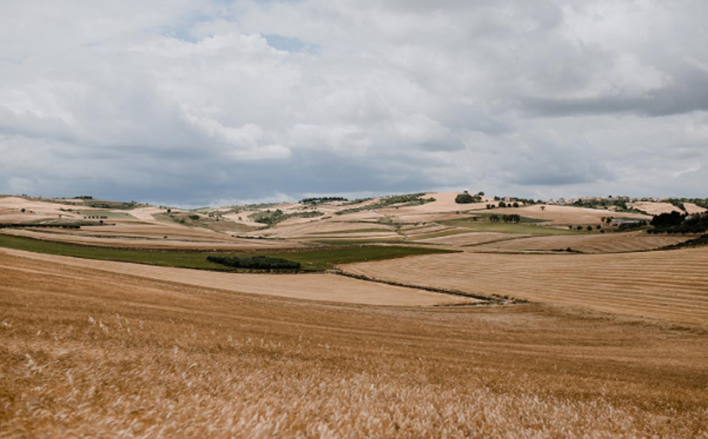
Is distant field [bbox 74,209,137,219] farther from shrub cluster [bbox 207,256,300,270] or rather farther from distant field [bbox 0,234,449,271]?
shrub cluster [bbox 207,256,300,270]

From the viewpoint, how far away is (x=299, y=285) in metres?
61.1

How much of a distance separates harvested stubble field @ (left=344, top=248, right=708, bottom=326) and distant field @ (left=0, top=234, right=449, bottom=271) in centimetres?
748

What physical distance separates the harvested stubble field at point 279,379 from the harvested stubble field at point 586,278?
25.9 m

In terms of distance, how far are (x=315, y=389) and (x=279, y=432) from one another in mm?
2859

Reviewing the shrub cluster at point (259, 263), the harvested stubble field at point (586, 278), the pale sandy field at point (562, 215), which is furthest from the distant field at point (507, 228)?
the shrub cluster at point (259, 263)

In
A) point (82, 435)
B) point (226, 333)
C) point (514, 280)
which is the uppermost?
point (82, 435)

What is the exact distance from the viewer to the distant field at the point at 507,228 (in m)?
142

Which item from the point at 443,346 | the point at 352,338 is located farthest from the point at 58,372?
the point at 443,346

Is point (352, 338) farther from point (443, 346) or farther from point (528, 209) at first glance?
point (528, 209)

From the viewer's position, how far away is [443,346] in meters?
21.7

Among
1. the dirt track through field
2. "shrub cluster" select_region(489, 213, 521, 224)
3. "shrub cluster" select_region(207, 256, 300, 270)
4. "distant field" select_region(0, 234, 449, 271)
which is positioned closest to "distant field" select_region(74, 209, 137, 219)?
"distant field" select_region(0, 234, 449, 271)

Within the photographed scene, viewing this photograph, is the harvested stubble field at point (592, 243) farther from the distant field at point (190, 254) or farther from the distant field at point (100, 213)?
the distant field at point (100, 213)

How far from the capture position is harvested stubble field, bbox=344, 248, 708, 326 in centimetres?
4596

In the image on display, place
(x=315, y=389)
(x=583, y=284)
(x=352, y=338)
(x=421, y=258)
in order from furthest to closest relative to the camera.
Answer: (x=421, y=258) < (x=583, y=284) < (x=352, y=338) < (x=315, y=389)
